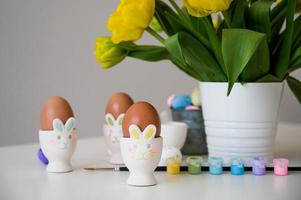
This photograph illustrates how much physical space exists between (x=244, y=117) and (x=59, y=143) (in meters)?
0.26

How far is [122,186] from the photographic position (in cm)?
62

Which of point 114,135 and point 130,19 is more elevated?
point 130,19

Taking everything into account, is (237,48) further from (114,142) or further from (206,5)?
→ (114,142)

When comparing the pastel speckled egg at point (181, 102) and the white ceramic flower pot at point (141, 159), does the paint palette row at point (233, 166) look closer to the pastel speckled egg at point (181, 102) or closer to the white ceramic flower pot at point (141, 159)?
the white ceramic flower pot at point (141, 159)

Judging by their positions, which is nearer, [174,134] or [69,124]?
[69,124]

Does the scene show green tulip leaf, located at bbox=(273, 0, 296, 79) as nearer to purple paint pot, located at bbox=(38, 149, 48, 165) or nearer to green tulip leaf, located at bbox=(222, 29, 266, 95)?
green tulip leaf, located at bbox=(222, 29, 266, 95)

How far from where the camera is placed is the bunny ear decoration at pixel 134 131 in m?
0.61

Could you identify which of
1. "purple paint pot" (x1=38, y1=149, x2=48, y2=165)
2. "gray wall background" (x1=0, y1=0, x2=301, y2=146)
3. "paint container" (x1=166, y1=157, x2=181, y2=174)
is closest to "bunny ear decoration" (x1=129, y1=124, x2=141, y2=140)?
"paint container" (x1=166, y1=157, x2=181, y2=174)

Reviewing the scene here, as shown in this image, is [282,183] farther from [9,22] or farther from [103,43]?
[9,22]

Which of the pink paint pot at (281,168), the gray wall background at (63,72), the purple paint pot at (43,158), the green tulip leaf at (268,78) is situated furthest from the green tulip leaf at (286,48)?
the gray wall background at (63,72)

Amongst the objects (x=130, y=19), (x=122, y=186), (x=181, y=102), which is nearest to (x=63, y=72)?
(x=181, y=102)

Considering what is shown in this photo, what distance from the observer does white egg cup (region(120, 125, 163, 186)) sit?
0.61 metres

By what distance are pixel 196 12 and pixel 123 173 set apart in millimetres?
238

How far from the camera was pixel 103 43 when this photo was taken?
2.64ft
